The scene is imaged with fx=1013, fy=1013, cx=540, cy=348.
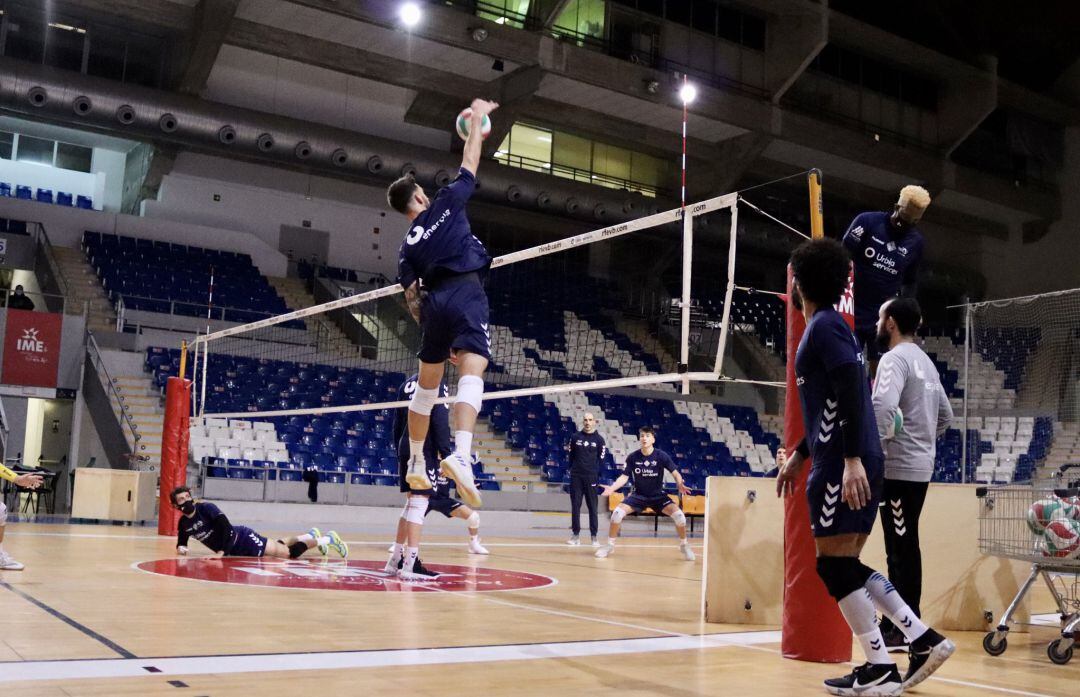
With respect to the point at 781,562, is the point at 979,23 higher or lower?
higher

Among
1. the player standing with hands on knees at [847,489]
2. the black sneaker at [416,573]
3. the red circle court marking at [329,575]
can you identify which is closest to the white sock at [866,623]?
the player standing with hands on knees at [847,489]

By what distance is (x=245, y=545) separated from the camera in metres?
8.51

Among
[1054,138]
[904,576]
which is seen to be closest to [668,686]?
[904,576]

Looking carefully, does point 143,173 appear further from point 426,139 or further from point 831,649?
point 831,649

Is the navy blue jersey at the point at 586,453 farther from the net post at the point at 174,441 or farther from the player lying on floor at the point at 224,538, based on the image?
the net post at the point at 174,441

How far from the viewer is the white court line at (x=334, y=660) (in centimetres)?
326

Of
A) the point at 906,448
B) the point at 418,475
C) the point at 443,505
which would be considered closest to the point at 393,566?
the point at 443,505

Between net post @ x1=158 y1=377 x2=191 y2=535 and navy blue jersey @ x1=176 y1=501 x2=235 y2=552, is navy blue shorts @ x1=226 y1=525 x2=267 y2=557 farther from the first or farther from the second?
net post @ x1=158 y1=377 x2=191 y2=535

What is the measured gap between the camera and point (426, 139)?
75.2 ft

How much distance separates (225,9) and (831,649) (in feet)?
52.2

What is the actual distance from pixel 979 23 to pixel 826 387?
80.1 ft

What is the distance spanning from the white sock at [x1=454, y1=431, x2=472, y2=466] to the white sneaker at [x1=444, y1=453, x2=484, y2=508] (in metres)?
0.06

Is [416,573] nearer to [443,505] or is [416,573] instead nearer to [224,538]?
[224,538]

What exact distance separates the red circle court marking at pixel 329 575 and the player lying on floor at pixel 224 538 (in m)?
0.11
